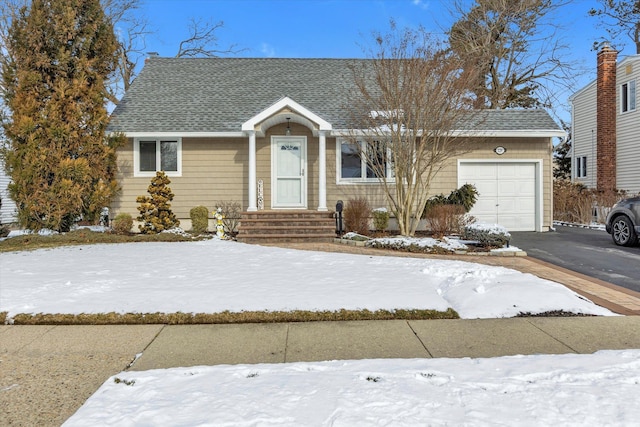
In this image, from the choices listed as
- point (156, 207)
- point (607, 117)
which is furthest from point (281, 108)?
point (607, 117)

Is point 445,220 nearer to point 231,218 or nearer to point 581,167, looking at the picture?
point 231,218

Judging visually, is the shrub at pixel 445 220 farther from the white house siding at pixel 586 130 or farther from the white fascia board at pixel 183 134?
the white house siding at pixel 586 130

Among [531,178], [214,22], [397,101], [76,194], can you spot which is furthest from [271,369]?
[214,22]

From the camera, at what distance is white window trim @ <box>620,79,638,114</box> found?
18700 mm

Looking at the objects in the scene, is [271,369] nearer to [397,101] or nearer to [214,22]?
[397,101]

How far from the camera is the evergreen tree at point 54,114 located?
10336mm

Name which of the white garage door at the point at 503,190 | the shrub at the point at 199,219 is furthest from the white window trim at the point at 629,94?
the shrub at the point at 199,219

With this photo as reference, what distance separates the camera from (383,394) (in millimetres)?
2818

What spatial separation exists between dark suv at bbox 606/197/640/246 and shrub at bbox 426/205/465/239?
341 cm

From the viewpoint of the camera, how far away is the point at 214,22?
26.1 metres

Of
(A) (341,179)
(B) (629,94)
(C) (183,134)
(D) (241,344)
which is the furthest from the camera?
(B) (629,94)

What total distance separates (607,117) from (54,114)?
2221 centimetres

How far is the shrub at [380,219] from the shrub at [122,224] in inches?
257

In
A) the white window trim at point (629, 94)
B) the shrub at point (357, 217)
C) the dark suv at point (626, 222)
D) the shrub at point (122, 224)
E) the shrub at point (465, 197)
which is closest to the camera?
the dark suv at point (626, 222)
